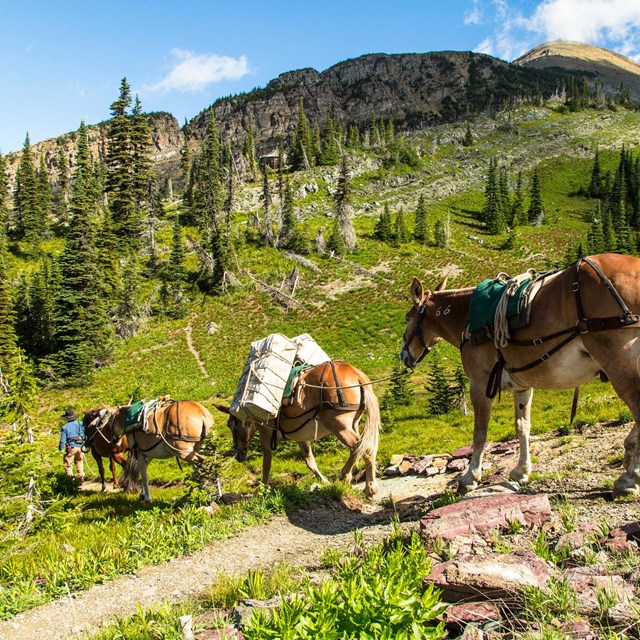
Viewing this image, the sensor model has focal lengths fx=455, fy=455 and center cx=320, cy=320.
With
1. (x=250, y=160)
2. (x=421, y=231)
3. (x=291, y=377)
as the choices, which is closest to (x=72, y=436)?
(x=291, y=377)

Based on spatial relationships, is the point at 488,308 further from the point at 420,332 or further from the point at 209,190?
the point at 209,190

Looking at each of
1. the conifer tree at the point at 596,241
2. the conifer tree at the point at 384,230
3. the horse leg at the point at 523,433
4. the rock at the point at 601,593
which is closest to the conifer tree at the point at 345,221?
the conifer tree at the point at 384,230

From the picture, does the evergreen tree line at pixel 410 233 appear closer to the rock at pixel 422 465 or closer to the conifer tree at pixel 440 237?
the conifer tree at pixel 440 237

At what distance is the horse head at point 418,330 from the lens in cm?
851

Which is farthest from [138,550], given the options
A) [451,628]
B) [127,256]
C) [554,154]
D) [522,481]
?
[554,154]

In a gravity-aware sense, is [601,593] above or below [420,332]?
below

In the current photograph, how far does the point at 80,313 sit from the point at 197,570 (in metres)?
42.5

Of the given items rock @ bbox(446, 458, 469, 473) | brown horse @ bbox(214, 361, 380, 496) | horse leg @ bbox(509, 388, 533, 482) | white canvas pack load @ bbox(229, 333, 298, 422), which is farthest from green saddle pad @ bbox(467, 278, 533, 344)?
white canvas pack load @ bbox(229, 333, 298, 422)

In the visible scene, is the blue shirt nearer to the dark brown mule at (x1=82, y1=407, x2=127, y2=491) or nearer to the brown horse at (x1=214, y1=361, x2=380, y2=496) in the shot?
the dark brown mule at (x1=82, y1=407, x2=127, y2=491)

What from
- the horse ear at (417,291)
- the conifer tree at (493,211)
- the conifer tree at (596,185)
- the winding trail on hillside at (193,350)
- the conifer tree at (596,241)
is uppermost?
the conifer tree at (596,185)

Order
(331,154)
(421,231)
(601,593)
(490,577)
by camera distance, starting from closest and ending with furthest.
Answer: (601,593), (490,577), (421,231), (331,154)

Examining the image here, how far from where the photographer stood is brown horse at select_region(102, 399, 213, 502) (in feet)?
37.3

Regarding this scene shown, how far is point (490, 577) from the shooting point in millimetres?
3811

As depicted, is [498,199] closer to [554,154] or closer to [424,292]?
[554,154]
